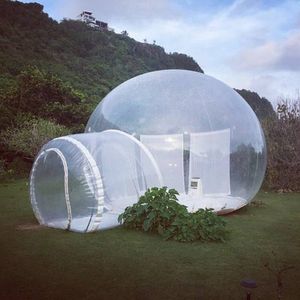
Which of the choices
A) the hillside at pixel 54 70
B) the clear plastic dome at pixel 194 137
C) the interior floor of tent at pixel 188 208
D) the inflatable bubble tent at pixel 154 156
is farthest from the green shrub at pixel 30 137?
the interior floor of tent at pixel 188 208

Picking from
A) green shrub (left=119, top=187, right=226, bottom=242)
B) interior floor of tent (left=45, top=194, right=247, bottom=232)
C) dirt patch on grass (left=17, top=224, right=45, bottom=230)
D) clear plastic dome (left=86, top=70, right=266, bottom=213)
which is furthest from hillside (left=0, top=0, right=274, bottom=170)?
green shrub (left=119, top=187, right=226, bottom=242)

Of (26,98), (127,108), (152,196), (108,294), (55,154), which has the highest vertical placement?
(26,98)

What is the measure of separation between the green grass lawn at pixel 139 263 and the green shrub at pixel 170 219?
21cm

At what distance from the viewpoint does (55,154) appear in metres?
8.28

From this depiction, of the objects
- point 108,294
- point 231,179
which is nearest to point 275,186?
point 231,179

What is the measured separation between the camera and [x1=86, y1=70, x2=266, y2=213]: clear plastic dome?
895cm

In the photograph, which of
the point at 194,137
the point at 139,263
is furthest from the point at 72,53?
the point at 139,263

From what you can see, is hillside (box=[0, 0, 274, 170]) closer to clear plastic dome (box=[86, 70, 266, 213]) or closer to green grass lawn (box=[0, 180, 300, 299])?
clear plastic dome (box=[86, 70, 266, 213])

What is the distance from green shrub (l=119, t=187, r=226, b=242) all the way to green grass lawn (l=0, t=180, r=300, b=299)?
0.21 meters

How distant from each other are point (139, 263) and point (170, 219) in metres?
1.91

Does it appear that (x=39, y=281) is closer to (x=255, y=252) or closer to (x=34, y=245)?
(x=34, y=245)

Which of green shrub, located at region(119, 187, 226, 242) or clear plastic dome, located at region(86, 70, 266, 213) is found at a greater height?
clear plastic dome, located at region(86, 70, 266, 213)

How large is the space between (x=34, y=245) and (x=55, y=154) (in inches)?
81.7

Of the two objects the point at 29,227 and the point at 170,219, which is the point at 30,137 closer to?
the point at 29,227
